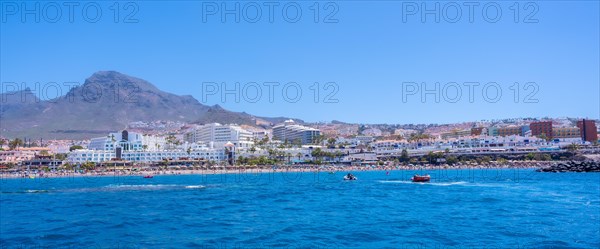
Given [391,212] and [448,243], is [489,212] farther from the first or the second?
[448,243]

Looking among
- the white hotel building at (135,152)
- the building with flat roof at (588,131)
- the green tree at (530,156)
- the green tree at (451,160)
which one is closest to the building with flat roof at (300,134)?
the white hotel building at (135,152)

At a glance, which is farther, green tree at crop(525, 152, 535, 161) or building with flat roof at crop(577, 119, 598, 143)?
building with flat roof at crop(577, 119, 598, 143)

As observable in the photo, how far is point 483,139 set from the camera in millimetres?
118562

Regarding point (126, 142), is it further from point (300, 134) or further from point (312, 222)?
point (312, 222)

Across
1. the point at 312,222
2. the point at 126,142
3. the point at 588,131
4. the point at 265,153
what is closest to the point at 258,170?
the point at 265,153

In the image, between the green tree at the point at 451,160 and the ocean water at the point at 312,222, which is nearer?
the ocean water at the point at 312,222

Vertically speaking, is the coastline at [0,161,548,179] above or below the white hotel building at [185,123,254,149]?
below

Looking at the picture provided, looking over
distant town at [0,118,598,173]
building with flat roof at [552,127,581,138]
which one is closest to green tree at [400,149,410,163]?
distant town at [0,118,598,173]

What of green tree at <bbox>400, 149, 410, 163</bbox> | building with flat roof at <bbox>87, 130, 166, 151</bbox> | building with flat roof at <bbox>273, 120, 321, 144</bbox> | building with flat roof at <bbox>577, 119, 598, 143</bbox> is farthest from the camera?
building with flat roof at <bbox>273, 120, 321, 144</bbox>

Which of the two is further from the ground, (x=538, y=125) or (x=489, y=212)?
(x=538, y=125)

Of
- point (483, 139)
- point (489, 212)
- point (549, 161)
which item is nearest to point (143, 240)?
point (489, 212)

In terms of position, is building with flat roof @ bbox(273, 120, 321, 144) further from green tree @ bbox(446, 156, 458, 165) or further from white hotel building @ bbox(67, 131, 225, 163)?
green tree @ bbox(446, 156, 458, 165)

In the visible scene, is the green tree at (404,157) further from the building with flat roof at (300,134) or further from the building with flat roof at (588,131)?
the building with flat roof at (588,131)

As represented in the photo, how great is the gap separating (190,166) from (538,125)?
347 feet
